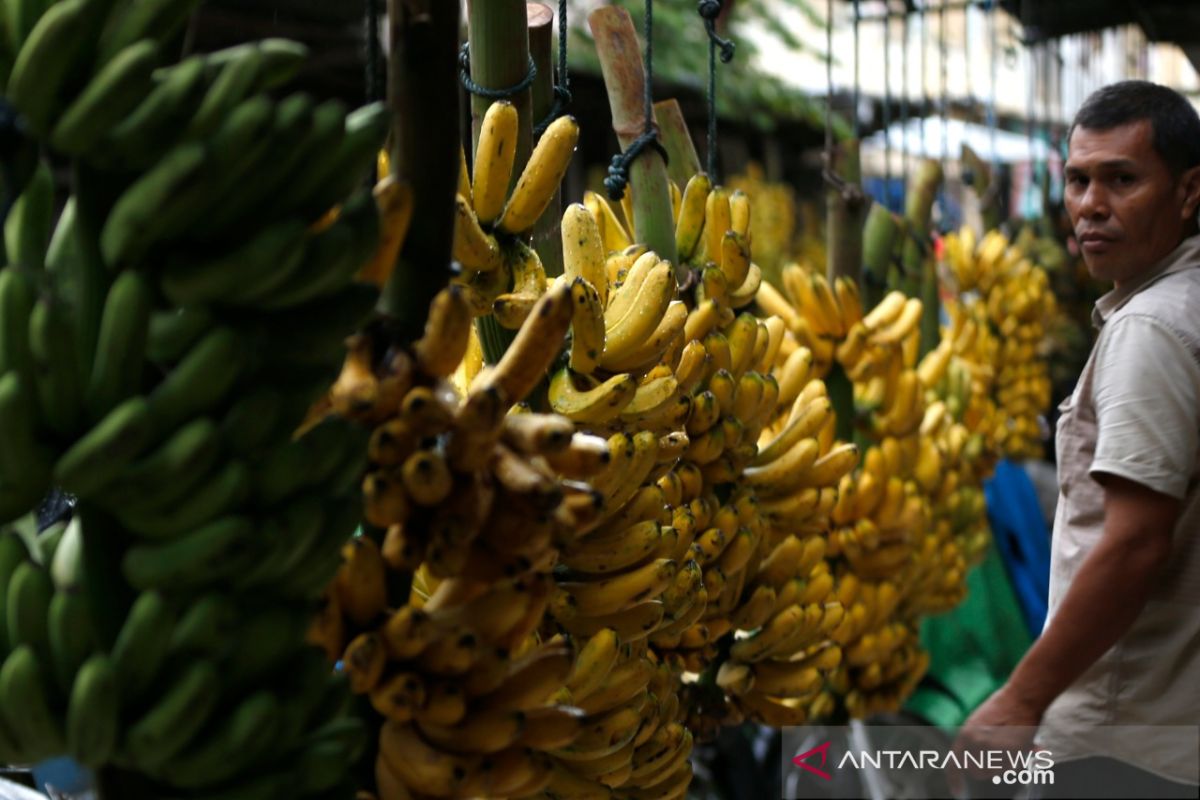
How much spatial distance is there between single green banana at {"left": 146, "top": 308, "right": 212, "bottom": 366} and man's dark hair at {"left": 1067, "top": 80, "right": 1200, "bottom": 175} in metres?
1.30

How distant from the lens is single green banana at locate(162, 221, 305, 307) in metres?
0.83

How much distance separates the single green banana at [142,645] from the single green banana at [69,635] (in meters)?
0.03

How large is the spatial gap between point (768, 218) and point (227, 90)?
5.09 metres

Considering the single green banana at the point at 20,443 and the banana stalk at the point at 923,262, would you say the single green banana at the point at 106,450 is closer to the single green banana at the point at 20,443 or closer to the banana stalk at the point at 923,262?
the single green banana at the point at 20,443

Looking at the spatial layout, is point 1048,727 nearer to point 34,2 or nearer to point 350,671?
point 350,671

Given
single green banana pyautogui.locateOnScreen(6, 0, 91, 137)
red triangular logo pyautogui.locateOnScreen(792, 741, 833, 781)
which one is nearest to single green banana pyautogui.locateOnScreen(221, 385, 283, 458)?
single green banana pyautogui.locateOnScreen(6, 0, 91, 137)

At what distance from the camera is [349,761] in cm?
94

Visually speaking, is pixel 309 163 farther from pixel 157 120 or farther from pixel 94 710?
pixel 94 710

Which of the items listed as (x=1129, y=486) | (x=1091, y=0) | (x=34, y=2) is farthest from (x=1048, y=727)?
(x=1091, y=0)

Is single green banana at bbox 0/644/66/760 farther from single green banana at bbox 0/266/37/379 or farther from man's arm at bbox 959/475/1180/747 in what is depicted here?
man's arm at bbox 959/475/1180/747

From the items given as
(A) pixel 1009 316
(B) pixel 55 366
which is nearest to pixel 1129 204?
(B) pixel 55 366

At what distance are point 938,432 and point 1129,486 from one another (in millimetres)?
1164

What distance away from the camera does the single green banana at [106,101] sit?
82cm

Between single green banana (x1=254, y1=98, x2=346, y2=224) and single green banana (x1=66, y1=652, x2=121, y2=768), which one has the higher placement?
single green banana (x1=254, y1=98, x2=346, y2=224)
